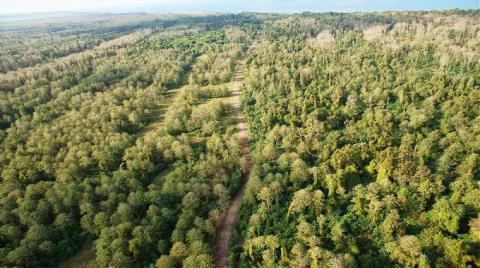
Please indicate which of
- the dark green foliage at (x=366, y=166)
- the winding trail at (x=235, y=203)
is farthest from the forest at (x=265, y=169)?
the winding trail at (x=235, y=203)

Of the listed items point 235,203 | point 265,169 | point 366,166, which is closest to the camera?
point 235,203

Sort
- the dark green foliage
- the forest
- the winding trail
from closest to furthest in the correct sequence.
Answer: the dark green foliage, the forest, the winding trail

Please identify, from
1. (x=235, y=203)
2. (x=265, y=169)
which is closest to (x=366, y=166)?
(x=265, y=169)

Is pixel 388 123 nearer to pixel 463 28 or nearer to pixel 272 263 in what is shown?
pixel 272 263

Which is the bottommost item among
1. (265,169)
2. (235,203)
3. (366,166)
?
(235,203)

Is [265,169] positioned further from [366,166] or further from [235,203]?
[366,166]

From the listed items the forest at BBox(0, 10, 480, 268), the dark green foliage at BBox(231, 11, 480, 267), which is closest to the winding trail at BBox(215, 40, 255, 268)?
the forest at BBox(0, 10, 480, 268)

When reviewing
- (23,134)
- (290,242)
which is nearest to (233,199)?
(290,242)

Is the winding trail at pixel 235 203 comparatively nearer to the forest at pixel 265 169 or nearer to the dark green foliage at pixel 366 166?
the forest at pixel 265 169

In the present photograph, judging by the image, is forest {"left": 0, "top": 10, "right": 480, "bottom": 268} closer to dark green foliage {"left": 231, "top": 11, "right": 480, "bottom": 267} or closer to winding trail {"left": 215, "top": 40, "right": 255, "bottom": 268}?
dark green foliage {"left": 231, "top": 11, "right": 480, "bottom": 267}

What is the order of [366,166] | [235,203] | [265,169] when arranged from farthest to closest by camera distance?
[265,169], [366,166], [235,203]
